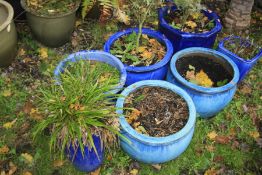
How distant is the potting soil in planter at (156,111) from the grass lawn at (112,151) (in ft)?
1.58

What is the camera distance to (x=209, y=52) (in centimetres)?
451

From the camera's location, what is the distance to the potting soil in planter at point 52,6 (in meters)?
4.66

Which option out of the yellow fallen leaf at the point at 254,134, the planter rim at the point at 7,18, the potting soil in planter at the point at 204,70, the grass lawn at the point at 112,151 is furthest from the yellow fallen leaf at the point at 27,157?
the yellow fallen leaf at the point at 254,134

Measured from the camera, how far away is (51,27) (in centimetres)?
472

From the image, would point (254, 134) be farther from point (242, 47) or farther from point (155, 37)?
point (155, 37)

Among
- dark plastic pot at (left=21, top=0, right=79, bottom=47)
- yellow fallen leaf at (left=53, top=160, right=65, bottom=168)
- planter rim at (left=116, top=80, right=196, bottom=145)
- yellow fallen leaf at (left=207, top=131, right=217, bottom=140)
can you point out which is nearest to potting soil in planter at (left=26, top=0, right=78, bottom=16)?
dark plastic pot at (left=21, top=0, right=79, bottom=47)

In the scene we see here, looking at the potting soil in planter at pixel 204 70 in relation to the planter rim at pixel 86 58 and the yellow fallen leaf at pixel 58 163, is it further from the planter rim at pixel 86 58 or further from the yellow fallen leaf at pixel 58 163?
the yellow fallen leaf at pixel 58 163

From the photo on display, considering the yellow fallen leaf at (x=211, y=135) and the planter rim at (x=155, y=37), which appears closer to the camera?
the planter rim at (x=155, y=37)

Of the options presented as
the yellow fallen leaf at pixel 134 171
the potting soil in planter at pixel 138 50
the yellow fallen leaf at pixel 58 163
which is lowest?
the yellow fallen leaf at pixel 134 171

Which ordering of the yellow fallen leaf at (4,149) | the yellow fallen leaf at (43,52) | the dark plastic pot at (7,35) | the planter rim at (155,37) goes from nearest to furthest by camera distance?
the yellow fallen leaf at (4,149)
the planter rim at (155,37)
the dark plastic pot at (7,35)
the yellow fallen leaf at (43,52)

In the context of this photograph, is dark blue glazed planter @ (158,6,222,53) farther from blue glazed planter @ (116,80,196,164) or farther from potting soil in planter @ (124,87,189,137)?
blue glazed planter @ (116,80,196,164)

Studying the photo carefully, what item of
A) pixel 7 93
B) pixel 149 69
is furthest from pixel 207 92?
pixel 7 93

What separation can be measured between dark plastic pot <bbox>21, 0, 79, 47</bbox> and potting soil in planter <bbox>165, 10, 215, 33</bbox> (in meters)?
1.40

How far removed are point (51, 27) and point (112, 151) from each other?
1951 mm
